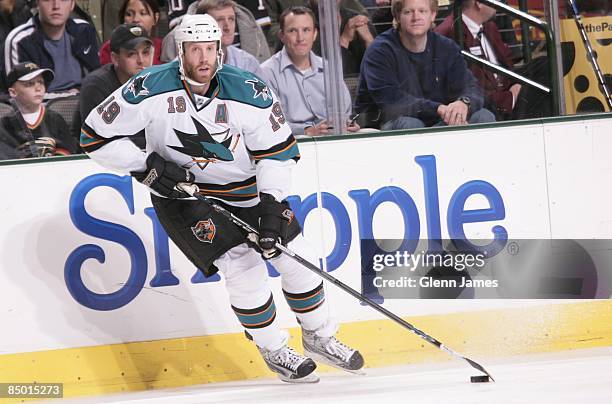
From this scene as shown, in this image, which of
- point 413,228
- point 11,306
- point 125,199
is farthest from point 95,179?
point 413,228

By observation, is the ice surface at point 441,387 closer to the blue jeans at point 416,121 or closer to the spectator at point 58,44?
the blue jeans at point 416,121

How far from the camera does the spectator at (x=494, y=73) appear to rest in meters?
5.25

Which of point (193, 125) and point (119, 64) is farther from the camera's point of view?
point (119, 64)

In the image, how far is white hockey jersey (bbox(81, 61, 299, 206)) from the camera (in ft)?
14.6

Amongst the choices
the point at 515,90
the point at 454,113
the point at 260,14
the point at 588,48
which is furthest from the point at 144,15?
the point at 588,48

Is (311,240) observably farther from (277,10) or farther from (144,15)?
(144,15)

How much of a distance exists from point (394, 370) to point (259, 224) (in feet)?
3.28

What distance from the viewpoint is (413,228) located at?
512cm

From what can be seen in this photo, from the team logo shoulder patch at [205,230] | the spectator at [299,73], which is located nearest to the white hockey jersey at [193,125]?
the team logo shoulder patch at [205,230]

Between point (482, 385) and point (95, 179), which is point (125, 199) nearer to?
point (95, 179)

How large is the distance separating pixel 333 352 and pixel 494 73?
1560mm

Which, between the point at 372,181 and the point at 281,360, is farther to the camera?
the point at 372,181

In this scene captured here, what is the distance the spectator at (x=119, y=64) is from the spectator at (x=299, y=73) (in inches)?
21.7

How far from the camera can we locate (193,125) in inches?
176
